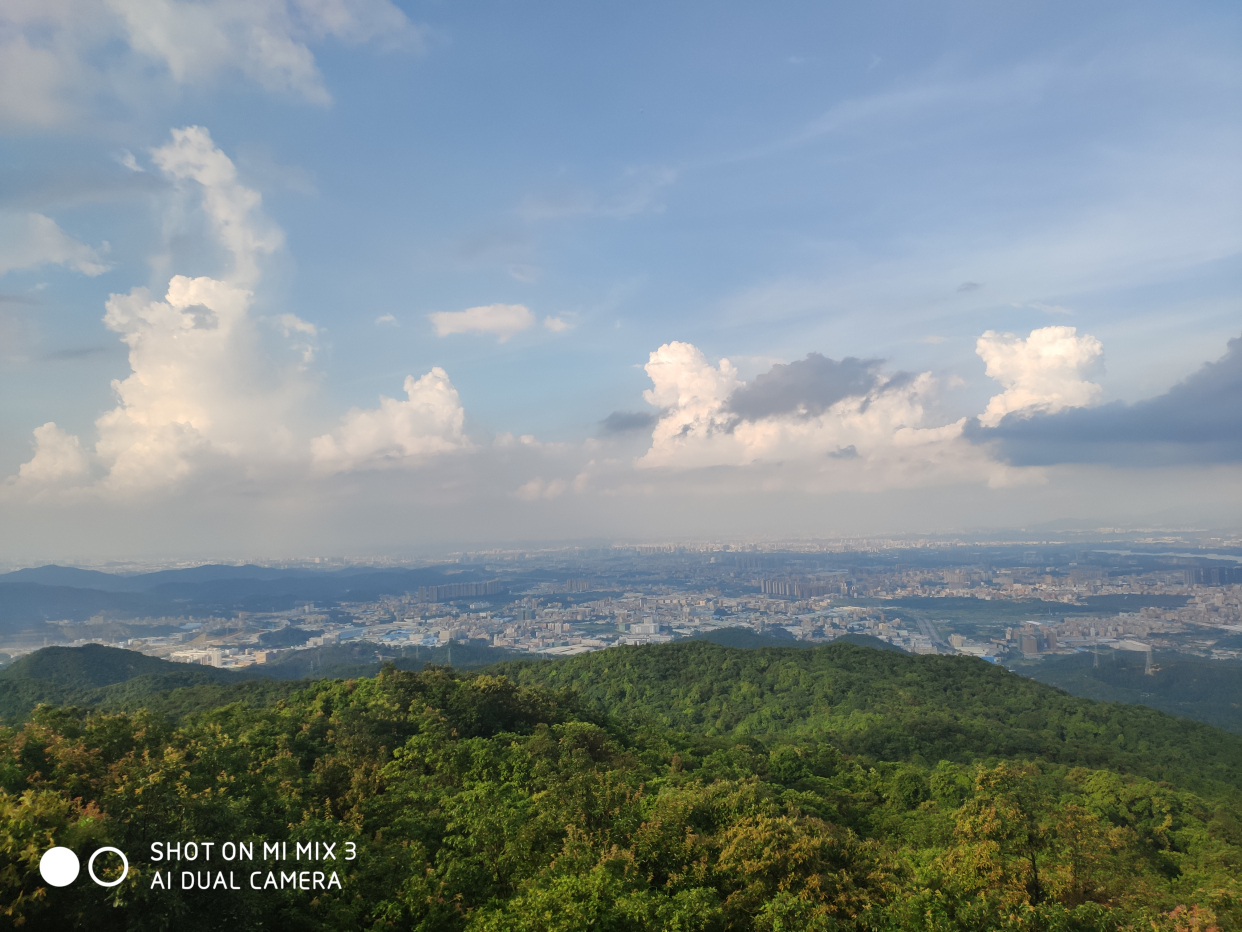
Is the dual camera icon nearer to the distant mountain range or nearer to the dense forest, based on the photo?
the dense forest

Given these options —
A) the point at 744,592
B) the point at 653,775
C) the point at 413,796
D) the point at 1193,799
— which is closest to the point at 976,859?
the point at 653,775

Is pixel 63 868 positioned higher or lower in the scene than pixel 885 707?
higher

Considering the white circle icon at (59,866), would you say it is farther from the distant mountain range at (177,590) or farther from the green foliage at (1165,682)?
the distant mountain range at (177,590)

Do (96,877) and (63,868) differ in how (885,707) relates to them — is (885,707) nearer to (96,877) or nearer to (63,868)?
(96,877)

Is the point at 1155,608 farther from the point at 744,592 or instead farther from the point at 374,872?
the point at 374,872

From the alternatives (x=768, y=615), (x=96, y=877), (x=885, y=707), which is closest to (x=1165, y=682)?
(x=885, y=707)

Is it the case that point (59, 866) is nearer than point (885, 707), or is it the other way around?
point (59, 866)

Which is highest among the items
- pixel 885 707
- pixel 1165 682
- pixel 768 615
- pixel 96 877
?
pixel 96 877

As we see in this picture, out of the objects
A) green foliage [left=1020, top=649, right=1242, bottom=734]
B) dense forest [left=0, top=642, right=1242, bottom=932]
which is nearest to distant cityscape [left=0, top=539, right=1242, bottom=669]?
green foliage [left=1020, top=649, right=1242, bottom=734]
